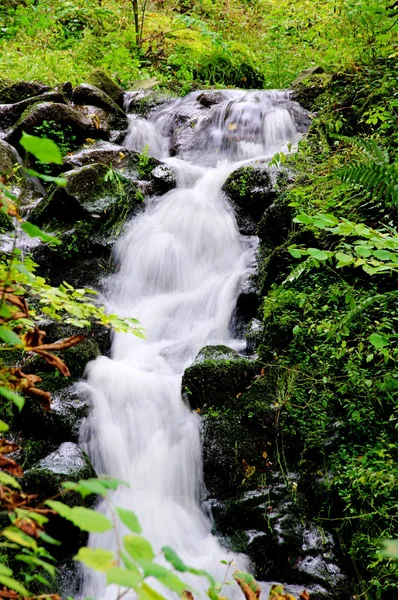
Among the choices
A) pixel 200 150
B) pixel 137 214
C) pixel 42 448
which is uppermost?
pixel 200 150

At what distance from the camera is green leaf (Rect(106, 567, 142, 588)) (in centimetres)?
67

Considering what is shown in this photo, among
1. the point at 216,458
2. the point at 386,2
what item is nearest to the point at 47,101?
the point at 386,2

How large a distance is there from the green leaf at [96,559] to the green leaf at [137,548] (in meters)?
0.03

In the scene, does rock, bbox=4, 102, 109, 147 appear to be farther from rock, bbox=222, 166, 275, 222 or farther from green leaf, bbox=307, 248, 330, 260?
green leaf, bbox=307, 248, 330, 260

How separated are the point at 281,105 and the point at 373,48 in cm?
220

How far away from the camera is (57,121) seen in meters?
6.75

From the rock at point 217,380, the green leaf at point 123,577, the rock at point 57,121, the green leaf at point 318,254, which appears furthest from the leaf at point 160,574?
the rock at point 57,121

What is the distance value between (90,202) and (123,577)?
5.45 meters

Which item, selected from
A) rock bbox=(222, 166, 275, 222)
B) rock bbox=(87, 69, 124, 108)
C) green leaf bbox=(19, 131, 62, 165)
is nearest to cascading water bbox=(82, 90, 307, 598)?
rock bbox=(222, 166, 275, 222)

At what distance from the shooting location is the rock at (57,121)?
21.7 feet

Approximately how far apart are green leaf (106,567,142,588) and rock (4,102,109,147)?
22.0ft

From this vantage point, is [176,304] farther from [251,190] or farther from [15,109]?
[15,109]

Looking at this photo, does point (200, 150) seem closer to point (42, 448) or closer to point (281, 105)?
point (281, 105)

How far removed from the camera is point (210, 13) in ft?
42.8
